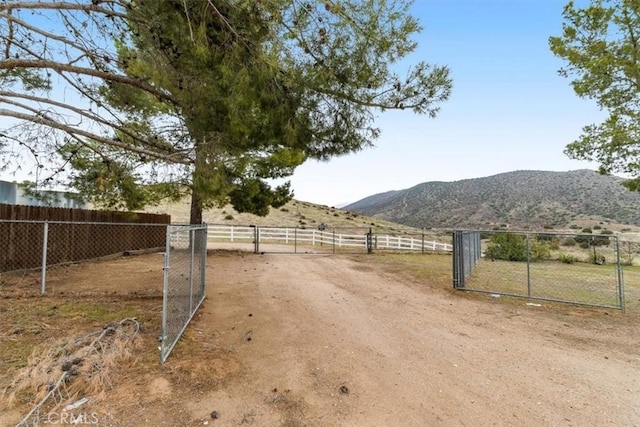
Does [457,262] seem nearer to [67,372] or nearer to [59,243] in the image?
[67,372]

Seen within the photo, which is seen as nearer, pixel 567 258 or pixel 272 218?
pixel 567 258

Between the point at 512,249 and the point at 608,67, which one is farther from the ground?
the point at 608,67

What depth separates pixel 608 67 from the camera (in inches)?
412

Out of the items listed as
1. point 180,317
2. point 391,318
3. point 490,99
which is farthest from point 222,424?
point 490,99

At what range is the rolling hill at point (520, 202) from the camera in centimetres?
3944

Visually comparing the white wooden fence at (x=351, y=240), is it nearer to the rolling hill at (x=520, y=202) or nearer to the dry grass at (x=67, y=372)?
the dry grass at (x=67, y=372)

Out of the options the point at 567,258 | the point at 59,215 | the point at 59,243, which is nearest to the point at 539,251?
the point at 567,258

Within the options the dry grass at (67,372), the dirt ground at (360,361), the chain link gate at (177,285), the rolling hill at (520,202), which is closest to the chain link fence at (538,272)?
the dirt ground at (360,361)

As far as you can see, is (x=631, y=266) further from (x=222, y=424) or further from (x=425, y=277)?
(x=222, y=424)

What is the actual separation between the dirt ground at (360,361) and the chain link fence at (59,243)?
1.40 m

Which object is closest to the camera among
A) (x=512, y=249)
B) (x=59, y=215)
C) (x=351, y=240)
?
(x=59, y=215)

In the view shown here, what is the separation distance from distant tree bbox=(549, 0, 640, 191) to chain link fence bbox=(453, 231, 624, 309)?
3.44m

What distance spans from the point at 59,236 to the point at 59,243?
207 millimetres

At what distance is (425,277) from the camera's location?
9.88 meters
